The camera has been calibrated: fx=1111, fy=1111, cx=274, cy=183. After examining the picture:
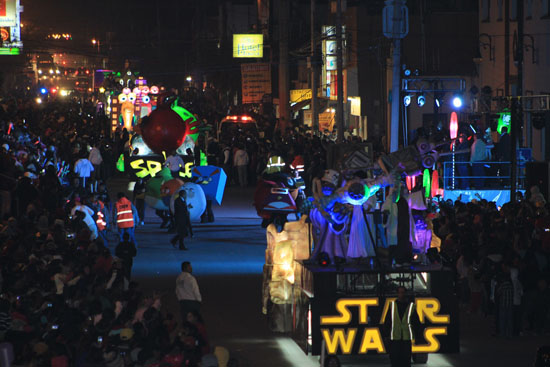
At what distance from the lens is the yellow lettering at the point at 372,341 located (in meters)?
13.6

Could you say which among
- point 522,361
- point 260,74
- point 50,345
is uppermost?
point 260,74

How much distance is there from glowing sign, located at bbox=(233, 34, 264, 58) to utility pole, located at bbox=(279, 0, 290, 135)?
11002mm

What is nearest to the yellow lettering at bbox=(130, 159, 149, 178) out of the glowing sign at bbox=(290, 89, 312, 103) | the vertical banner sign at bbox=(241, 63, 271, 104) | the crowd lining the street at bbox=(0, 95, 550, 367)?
the crowd lining the street at bbox=(0, 95, 550, 367)

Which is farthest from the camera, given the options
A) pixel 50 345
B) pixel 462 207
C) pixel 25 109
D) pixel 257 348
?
pixel 25 109

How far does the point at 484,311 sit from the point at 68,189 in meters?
13.8

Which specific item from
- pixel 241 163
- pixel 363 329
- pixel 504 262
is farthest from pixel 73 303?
pixel 241 163

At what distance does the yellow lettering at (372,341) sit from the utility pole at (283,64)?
3506 centimetres

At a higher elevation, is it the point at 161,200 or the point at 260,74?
the point at 260,74

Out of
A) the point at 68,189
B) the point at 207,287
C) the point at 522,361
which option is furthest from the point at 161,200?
the point at 522,361

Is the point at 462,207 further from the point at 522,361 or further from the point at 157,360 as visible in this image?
the point at 157,360

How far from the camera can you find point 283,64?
4991 centimetres

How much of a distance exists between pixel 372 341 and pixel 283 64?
37000 millimetres

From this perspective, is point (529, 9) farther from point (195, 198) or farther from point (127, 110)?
point (127, 110)

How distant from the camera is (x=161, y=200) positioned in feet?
88.8
